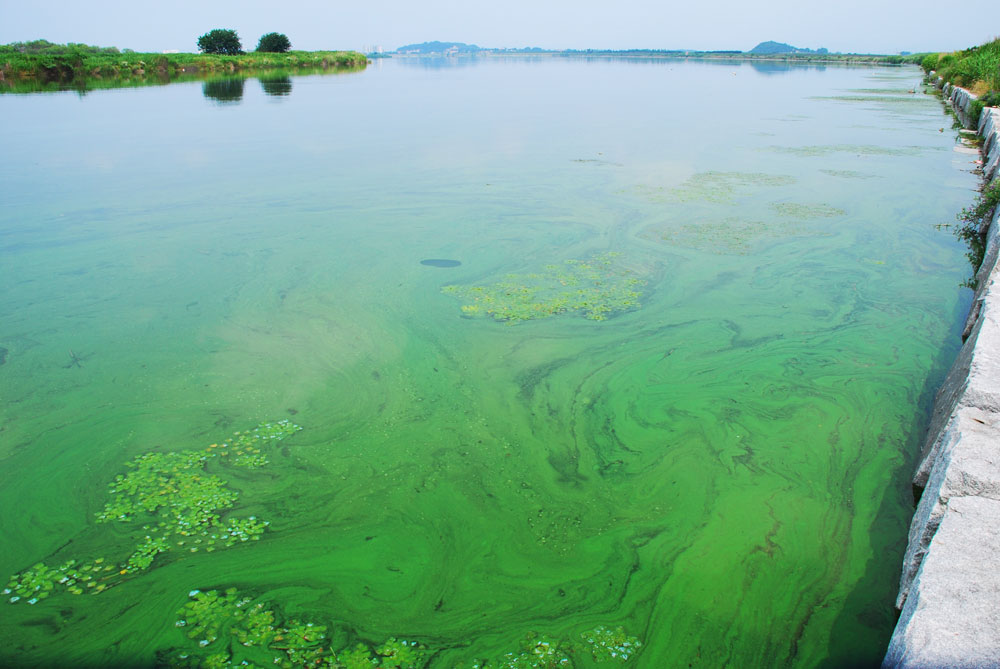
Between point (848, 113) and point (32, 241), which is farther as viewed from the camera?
point (848, 113)

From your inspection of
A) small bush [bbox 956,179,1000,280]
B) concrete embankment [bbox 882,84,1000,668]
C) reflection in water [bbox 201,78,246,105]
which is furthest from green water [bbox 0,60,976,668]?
reflection in water [bbox 201,78,246,105]

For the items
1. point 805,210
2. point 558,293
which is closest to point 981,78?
point 805,210

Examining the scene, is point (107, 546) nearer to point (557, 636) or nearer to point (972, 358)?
point (557, 636)

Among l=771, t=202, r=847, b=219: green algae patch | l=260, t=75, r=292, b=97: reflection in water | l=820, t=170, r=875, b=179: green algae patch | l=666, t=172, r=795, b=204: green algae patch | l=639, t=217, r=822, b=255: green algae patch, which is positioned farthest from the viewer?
l=260, t=75, r=292, b=97: reflection in water

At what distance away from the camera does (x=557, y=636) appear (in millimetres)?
1556

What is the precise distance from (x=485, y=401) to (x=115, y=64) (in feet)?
77.5

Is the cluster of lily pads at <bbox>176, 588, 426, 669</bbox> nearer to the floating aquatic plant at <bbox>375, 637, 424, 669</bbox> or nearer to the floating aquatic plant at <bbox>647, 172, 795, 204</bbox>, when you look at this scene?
the floating aquatic plant at <bbox>375, 637, 424, 669</bbox>

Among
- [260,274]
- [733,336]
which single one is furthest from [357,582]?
[260,274]

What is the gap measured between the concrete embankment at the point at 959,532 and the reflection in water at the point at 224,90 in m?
13.8

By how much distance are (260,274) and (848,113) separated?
11923 millimetres

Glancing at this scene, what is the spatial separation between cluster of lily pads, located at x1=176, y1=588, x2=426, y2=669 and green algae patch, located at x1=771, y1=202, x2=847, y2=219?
15.2 ft

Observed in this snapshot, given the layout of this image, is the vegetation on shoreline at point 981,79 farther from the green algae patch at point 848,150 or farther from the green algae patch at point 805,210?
the green algae patch at point 805,210

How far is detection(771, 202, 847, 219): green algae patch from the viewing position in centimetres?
504

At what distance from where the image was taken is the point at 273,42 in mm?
32906
